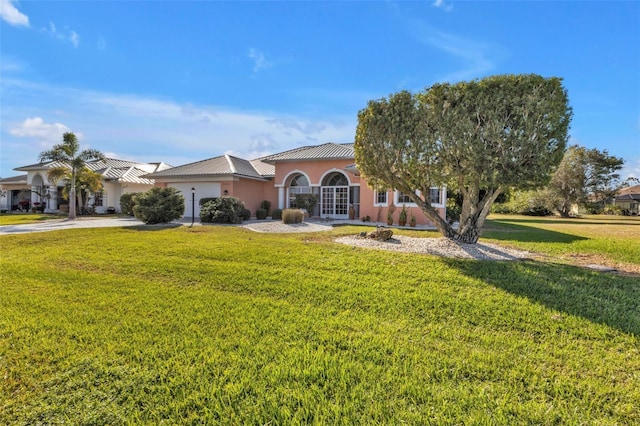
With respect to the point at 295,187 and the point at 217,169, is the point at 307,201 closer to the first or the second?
the point at 295,187

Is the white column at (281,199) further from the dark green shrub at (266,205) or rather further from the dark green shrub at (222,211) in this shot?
the dark green shrub at (222,211)

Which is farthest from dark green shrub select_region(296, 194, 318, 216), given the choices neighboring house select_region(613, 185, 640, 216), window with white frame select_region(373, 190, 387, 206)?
neighboring house select_region(613, 185, 640, 216)

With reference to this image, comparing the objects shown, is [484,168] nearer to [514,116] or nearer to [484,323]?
[514,116]

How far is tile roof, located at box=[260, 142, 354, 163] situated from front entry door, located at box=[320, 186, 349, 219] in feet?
7.79

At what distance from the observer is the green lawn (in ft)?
9.89

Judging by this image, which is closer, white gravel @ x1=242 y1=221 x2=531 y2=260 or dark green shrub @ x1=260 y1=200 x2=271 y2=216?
white gravel @ x1=242 y1=221 x2=531 y2=260

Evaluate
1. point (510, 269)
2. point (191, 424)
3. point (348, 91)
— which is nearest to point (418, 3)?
point (348, 91)

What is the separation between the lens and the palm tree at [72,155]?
77.0 ft

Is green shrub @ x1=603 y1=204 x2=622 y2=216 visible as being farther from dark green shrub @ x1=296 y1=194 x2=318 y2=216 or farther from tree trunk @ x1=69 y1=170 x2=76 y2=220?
tree trunk @ x1=69 y1=170 x2=76 y2=220

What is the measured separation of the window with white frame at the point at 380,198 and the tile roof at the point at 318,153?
321 cm

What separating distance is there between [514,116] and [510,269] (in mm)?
4410

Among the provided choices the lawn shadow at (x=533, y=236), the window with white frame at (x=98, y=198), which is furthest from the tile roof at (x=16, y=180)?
the lawn shadow at (x=533, y=236)

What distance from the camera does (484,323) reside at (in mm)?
4961

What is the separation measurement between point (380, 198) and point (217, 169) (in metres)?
12.8
